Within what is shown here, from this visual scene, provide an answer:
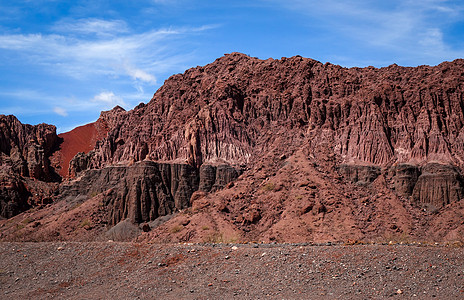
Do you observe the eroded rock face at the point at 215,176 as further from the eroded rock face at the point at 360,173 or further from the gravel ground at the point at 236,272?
the gravel ground at the point at 236,272

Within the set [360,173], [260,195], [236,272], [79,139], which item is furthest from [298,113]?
[79,139]

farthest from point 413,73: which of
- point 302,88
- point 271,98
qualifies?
point 271,98

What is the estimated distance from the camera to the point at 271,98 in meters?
77.9

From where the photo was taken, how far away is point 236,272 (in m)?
26.3

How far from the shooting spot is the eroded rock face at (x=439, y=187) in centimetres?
5541

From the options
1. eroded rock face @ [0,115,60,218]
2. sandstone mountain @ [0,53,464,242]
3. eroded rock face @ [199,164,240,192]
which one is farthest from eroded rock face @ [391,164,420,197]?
eroded rock face @ [0,115,60,218]

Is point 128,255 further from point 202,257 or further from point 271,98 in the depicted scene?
point 271,98

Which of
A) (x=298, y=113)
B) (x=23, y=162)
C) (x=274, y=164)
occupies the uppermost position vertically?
(x=298, y=113)

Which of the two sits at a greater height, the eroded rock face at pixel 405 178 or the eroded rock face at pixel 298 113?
the eroded rock face at pixel 298 113

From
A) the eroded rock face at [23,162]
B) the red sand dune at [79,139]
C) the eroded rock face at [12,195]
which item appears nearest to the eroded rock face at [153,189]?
the eroded rock face at [12,195]

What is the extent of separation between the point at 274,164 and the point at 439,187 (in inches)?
808

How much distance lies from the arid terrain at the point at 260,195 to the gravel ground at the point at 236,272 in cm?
10

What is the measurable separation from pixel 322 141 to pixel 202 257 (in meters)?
41.8

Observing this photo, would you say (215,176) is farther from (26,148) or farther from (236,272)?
(26,148)
